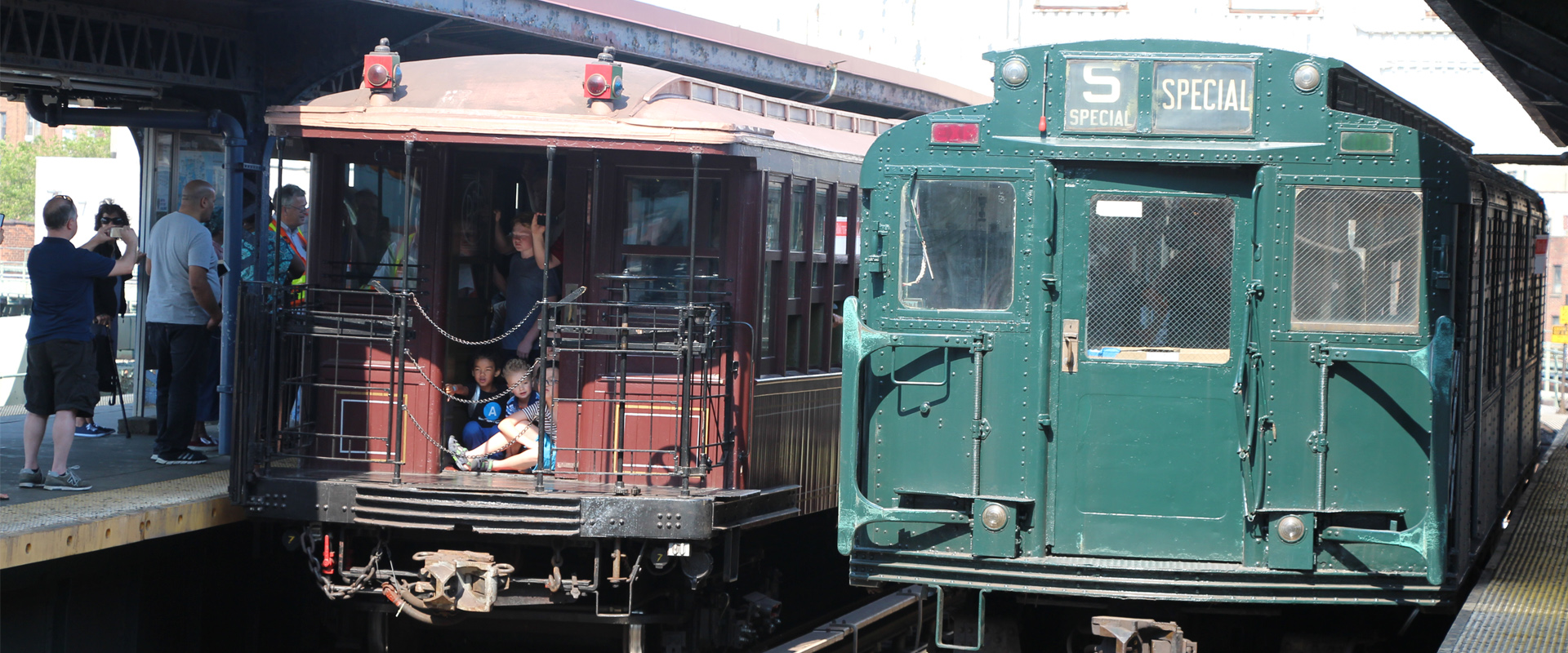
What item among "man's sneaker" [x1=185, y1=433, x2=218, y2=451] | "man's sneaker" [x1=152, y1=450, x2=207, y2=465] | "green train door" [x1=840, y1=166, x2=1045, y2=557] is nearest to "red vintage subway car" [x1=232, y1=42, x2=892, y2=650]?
"green train door" [x1=840, y1=166, x2=1045, y2=557]

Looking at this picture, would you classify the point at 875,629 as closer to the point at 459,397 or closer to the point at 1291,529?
the point at 459,397

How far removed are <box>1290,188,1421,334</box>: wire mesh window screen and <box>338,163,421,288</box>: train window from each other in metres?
4.68

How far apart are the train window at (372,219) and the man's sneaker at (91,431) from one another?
393 cm

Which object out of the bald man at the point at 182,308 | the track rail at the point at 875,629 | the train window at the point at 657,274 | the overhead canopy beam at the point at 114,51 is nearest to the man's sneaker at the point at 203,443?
the bald man at the point at 182,308

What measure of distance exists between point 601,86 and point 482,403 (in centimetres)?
204

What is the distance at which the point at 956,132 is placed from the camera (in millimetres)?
6727

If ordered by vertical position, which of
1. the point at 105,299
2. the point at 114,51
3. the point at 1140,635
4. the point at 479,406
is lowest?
the point at 1140,635

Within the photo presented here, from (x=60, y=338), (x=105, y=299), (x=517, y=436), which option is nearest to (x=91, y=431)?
(x=105, y=299)

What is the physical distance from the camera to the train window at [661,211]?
26.1ft

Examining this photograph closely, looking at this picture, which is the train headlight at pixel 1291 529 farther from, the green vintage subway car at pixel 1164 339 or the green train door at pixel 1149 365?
the green train door at pixel 1149 365

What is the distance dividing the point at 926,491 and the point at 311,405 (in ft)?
11.8

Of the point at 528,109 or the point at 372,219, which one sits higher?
the point at 528,109

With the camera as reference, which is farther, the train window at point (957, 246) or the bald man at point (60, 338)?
the bald man at point (60, 338)

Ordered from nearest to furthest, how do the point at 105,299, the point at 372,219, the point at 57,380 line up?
the point at 57,380
the point at 372,219
the point at 105,299
